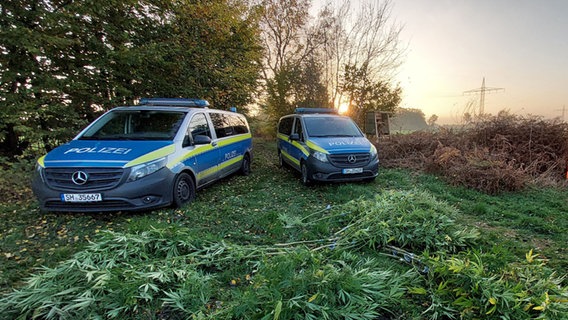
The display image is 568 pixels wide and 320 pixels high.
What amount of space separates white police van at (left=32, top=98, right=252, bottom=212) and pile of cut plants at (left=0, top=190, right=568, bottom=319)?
1221 mm

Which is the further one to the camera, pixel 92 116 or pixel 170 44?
pixel 170 44

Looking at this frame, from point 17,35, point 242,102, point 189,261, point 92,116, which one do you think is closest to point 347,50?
point 242,102

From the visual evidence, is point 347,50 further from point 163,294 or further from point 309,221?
point 163,294

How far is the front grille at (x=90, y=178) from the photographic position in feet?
13.2

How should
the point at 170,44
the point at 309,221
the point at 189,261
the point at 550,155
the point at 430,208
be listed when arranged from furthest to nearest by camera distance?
1. the point at 170,44
2. the point at 550,155
3. the point at 309,221
4. the point at 430,208
5. the point at 189,261

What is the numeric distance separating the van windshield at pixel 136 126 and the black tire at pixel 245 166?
284cm

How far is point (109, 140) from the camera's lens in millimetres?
4852

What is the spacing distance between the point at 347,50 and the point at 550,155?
10969 mm

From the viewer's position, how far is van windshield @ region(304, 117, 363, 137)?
7.14 m

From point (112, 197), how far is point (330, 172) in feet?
13.8

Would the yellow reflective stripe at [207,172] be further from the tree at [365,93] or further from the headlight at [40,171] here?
the tree at [365,93]

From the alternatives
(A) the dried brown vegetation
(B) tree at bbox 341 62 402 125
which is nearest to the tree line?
(B) tree at bbox 341 62 402 125

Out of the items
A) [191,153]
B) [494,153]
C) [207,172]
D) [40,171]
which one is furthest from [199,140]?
[494,153]

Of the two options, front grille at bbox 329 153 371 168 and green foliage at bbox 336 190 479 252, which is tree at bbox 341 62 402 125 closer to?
front grille at bbox 329 153 371 168
